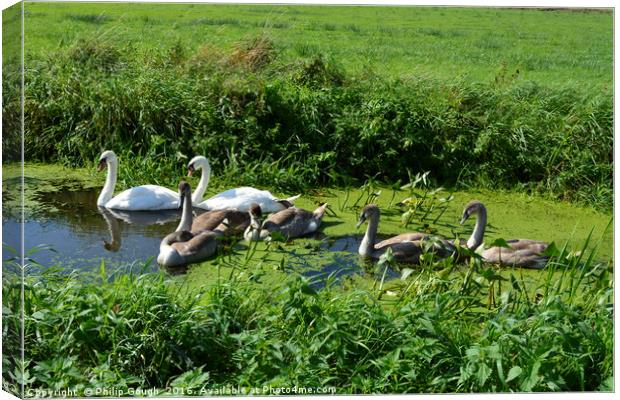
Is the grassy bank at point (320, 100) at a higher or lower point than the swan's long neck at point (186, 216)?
higher

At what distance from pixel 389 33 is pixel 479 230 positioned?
1.42 metres

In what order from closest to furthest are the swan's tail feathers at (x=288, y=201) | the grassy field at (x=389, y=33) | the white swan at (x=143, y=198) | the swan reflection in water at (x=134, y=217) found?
1. the grassy field at (x=389, y=33)
2. the swan's tail feathers at (x=288, y=201)
3. the swan reflection in water at (x=134, y=217)
4. the white swan at (x=143, y=198)

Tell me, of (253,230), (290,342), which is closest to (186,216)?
(253,230)

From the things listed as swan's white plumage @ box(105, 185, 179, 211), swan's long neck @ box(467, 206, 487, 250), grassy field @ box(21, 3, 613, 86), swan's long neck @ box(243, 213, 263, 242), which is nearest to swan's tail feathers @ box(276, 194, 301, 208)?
swan's long neck @ box(243, 213, 263, 242)

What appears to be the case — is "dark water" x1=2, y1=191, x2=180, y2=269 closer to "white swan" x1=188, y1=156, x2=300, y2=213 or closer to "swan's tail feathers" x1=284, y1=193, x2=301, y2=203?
"white swan" x1=188, y1=156, x2=300, y2=213

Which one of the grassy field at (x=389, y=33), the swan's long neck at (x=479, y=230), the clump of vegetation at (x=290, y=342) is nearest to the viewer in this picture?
the clump of vegetation at (x=290, y=342)

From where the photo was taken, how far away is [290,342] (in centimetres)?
747

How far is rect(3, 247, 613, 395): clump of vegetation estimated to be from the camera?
24.1 feet

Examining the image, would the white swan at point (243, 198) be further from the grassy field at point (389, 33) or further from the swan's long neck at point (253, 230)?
the grassy field at point (389, 33)

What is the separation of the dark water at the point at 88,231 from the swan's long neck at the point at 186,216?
0.55ft

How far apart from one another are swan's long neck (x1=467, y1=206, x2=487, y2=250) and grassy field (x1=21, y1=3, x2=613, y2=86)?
893 millimetres

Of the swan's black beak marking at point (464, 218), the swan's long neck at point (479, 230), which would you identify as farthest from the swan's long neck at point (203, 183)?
the swan's long neck at point (479, 230)

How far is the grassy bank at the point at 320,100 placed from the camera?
8594 millimetres

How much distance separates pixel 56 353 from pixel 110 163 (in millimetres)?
2495
